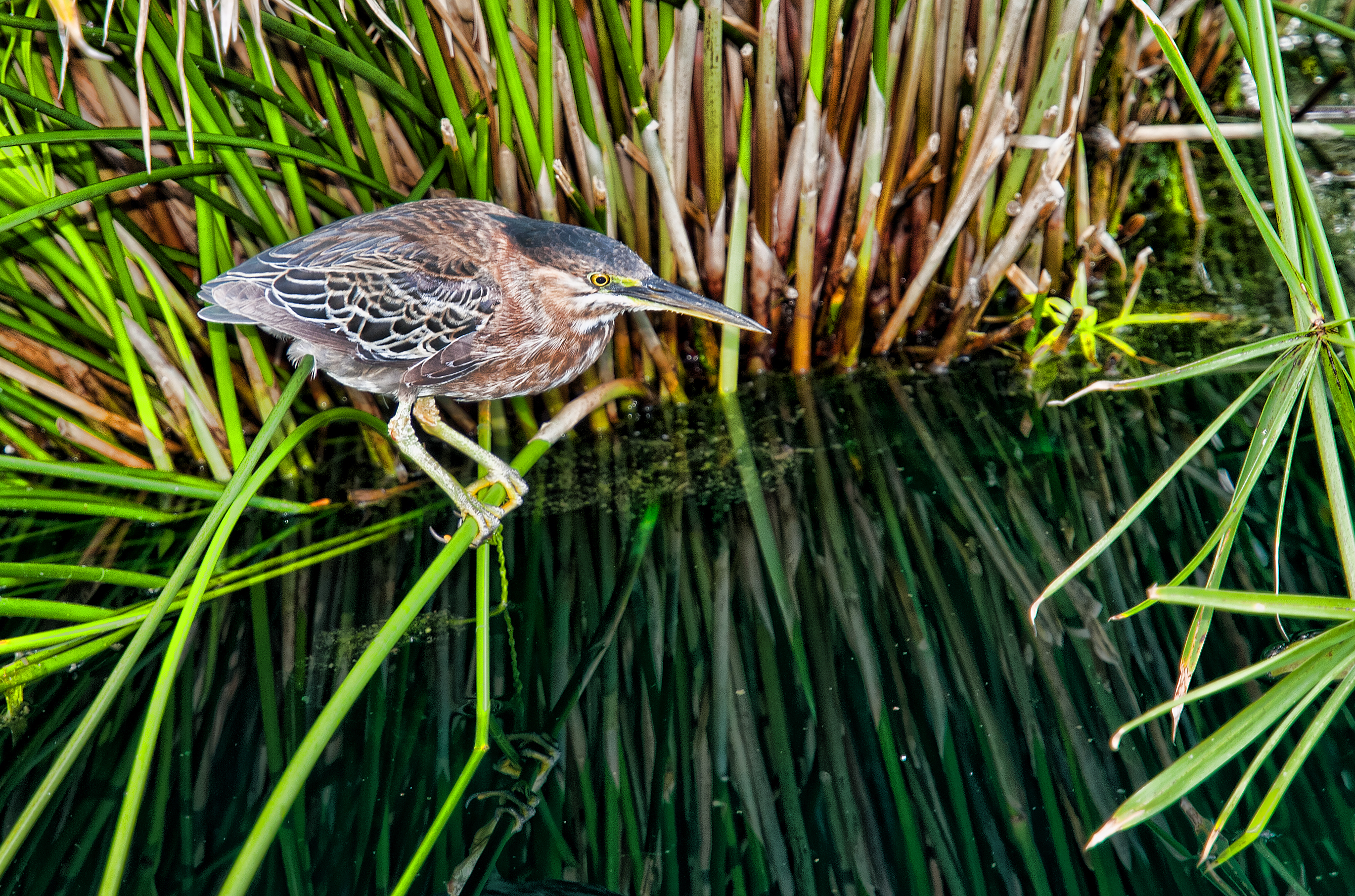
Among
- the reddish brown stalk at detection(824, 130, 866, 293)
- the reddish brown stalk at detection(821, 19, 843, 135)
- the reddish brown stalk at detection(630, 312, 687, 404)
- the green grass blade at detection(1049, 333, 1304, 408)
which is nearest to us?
the green grass blade at detection(1049, 333, 1304, 408)

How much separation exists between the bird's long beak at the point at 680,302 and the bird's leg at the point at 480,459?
53 centimetres

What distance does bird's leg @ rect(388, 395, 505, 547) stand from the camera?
2137mm

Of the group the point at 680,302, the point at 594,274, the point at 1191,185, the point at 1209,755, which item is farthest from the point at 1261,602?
the point at 1191,185

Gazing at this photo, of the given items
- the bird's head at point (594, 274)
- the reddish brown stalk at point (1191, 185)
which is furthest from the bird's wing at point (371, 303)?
the reddish brown stalk at point (1191, 185)

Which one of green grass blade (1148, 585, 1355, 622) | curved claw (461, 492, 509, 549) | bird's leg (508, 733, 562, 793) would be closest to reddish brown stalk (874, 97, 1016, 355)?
curved claw (461, 492, 509, 549)

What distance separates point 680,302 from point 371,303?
2.46 feet

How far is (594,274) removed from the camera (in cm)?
221

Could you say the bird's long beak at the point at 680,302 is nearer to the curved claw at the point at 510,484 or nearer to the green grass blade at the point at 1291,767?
the curved claw at the point at 510,484

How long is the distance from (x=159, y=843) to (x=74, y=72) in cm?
211

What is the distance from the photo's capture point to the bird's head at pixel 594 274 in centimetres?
218

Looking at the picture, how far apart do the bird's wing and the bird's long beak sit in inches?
14.3

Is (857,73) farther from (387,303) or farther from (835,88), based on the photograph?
(387,303)

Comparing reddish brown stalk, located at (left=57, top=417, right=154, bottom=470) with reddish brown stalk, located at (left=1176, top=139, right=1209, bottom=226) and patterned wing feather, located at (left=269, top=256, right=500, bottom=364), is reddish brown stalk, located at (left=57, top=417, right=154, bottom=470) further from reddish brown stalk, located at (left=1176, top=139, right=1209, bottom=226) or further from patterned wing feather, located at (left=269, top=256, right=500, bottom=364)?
reddish brown stalk, located at (left=1176, top=139, right=1209, bottom=226)

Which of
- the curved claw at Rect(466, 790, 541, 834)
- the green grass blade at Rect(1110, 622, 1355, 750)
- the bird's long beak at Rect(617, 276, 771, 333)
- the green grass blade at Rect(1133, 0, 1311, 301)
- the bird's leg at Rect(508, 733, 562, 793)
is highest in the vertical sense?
the green grass blade at Rect(1133, 0, 1311, 301)
